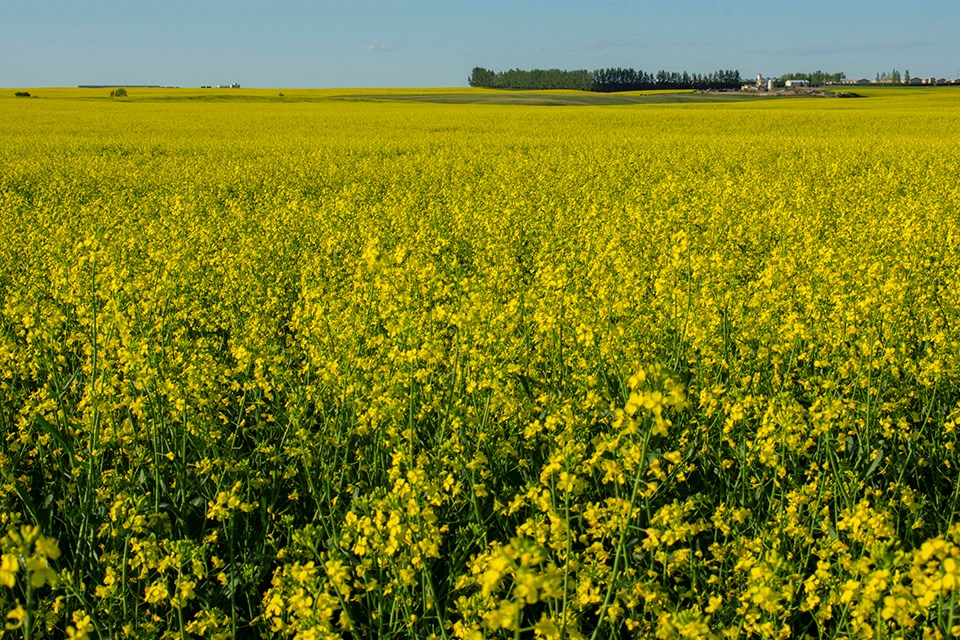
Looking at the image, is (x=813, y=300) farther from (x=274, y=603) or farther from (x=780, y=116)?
(x=780, y=116)

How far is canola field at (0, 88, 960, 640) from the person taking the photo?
6.84 feet

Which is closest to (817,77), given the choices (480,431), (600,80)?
(600,80)

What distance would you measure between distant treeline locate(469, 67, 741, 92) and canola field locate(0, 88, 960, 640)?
72.7m

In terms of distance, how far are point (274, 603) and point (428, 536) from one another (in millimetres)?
426

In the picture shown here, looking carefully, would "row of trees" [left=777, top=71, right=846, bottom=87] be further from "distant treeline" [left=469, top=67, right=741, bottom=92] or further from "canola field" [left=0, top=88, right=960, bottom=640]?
"canola field" [left=0, top=88, right=960, bottom=640]

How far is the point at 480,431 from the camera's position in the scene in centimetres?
301

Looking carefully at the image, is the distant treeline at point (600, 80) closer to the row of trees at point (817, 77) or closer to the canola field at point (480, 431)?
the row of trees at point (817, 77)

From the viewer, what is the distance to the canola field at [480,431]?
82.0 inches

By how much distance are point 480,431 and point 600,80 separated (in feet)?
265

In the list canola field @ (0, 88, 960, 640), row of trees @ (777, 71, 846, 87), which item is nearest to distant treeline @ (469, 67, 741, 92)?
row of trees @ (777, 71, 846, 87)

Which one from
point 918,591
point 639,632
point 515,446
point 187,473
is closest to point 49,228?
point 187,473

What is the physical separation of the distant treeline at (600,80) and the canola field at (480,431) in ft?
239

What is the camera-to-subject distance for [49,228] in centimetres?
684

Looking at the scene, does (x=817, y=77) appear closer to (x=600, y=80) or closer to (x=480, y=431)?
(x=600, y=80)
